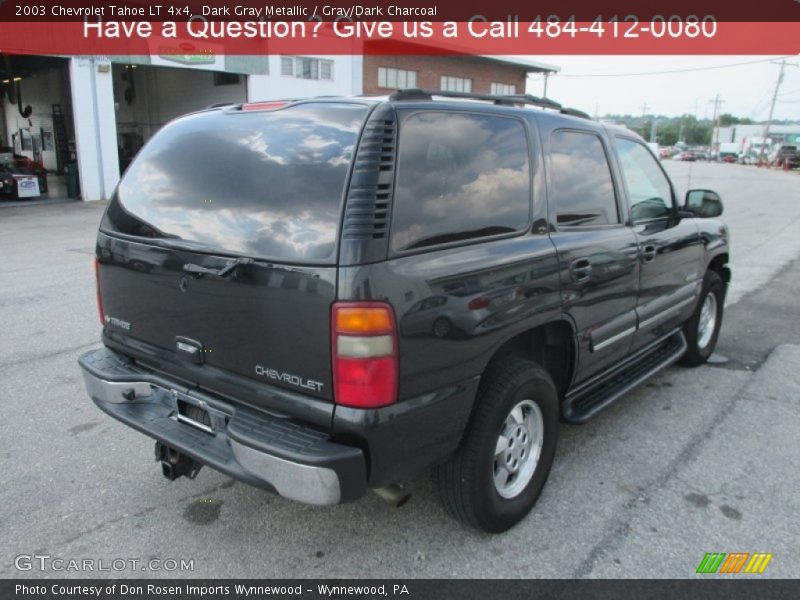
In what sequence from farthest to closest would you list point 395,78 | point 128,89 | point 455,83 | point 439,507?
point 455,83
point 395,78
point 128,89
point 439,507

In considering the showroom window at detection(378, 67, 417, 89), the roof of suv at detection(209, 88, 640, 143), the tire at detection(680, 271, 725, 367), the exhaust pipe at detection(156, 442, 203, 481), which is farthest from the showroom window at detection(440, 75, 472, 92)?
the exhaust pipe at detection(156, 442, 203, 481)

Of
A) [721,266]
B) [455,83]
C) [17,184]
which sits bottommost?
[17,184]

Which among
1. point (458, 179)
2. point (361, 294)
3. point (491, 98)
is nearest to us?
point (361, 294)

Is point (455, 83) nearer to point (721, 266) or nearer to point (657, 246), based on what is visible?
point (721, 266)

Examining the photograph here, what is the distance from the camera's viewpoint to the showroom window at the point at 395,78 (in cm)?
3219

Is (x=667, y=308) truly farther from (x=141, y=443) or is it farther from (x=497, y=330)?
(x=141, y=443)

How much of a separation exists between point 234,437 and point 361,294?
2.49ft

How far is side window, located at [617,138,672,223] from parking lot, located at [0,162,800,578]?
4.41 ft

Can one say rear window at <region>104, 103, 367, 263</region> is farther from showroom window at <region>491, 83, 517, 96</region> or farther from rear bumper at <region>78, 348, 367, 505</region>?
showroom window at <region>491, 83, 517, 96</region>

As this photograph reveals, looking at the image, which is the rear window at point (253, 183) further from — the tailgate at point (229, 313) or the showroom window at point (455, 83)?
the showroom window at point (455, 83)

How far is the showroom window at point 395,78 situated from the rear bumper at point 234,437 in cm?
3102

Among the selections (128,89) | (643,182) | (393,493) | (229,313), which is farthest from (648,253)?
(128,89)

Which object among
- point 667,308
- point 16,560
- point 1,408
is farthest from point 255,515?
point 667,308

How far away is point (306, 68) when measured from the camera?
88.8 ft
